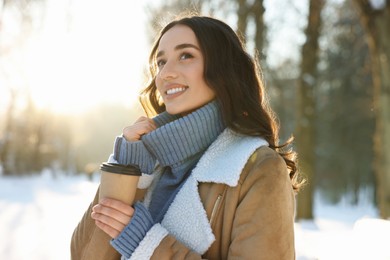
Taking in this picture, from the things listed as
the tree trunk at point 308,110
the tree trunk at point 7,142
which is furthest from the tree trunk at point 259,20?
the tree trunk at point 7,142

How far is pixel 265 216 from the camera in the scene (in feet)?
6.06

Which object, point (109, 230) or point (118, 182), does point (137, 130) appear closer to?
point (118, 182)

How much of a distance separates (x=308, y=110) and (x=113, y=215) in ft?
33.0

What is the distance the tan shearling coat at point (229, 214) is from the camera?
6.06 ft

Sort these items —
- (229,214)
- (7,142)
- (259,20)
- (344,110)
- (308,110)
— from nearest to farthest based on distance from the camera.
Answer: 1. (229,214)
2. (259,20)
3. (308,110)
4. (7,142)
5. (344,110)

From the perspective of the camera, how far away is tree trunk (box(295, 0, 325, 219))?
37.5 feet

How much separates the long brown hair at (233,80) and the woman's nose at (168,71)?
0.15 meters

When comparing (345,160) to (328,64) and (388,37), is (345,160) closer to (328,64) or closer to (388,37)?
(328,64)

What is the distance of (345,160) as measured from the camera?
1077 inches

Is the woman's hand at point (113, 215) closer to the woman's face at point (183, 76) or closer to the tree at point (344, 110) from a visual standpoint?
the woman's face at point (183, 76)

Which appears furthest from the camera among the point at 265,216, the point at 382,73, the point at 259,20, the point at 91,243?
the point at 259,20

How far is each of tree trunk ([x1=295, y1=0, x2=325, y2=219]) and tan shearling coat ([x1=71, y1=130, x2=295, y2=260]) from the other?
377 inches

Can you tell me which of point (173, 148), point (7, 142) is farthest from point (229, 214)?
point (7, 142)

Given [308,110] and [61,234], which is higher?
[308,110]
